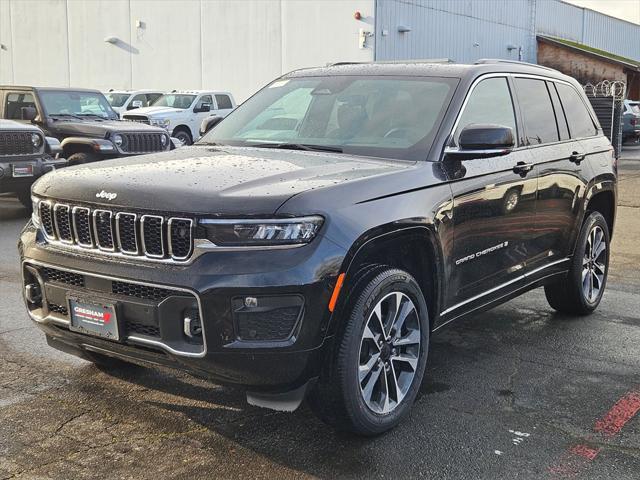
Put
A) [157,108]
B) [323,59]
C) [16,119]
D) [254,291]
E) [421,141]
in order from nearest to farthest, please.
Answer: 1. [254,291]
2. [421,141]
3. [16,119]
4. [157,108]
5. [323,59]

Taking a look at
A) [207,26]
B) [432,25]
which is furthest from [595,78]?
[207,26]

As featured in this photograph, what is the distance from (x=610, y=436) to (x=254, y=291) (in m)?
2.01

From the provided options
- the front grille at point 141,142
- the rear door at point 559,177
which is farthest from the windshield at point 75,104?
the rear door at point 559,177

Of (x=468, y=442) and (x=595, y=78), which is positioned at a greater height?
(x=595, y=78)

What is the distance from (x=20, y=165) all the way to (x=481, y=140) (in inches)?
311

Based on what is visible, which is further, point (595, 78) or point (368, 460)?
point (595, 78)

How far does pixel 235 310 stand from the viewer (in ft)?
10.4

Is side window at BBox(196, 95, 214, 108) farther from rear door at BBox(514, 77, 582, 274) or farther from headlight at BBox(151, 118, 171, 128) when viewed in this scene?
rear door at BBox(514, 77, 582, 274)

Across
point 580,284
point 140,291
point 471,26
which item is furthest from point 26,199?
point 471,26

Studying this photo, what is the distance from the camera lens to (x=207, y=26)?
29.5m

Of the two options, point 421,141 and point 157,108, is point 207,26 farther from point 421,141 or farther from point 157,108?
point 421,141

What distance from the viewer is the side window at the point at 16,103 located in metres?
12.3

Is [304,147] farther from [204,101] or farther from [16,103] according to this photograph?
[204,101]

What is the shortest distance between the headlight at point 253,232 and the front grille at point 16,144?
8067 millimetres
